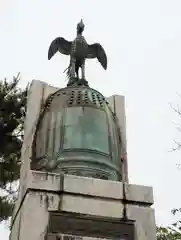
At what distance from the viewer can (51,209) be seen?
10.8ft

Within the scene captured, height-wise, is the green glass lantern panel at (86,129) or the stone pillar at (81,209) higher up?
the green glass lantern panel at (86,129)

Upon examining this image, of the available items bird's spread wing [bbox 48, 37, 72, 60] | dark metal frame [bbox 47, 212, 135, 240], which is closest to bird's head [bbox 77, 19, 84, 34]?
bird's spread wing [bbox 48, 37, 72, 60]

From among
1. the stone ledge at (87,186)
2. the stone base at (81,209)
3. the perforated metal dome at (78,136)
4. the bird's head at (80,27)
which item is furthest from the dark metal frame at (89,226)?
the bird's head at (80,27)

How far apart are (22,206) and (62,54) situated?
81.7 inches

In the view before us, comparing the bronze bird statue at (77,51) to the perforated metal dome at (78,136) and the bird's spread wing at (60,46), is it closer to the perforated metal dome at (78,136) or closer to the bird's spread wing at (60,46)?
the bird's spread wing at (60,46)

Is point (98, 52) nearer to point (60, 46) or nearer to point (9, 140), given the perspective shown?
point (60, 46)

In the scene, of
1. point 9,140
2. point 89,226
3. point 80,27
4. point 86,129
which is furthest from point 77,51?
point 9,140

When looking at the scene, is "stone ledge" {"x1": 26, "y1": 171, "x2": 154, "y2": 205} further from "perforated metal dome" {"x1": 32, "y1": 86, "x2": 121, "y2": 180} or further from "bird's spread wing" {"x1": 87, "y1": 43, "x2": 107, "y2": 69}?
"bird's spread wing" {"x1": 87, "y1": 43, "x2": 107, "y2": 69}

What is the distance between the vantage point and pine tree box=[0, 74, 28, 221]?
8.88 m

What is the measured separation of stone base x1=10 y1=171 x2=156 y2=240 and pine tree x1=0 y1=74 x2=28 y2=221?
5.51m

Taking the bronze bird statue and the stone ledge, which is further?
the bronze bird statue

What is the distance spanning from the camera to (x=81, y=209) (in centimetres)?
333

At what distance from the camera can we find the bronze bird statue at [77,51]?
4660 millimetres

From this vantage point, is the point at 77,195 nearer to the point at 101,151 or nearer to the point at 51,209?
the point at 51,209
